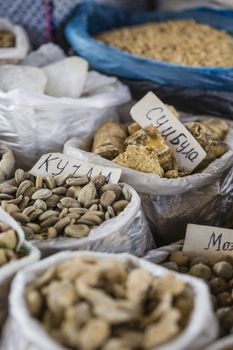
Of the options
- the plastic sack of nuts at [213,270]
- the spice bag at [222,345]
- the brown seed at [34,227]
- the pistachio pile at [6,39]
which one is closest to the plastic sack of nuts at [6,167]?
the brown seed at [34,227]

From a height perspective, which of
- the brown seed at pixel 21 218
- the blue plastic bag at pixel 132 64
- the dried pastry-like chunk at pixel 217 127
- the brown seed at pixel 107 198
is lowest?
the brown seed at pixel 21 218

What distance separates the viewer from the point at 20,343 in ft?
2.37

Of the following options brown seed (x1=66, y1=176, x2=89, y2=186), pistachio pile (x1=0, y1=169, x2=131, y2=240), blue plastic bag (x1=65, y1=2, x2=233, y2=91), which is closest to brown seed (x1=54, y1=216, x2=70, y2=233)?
pistachio pile (x1=0, y1=169, x2=131, y2=240)

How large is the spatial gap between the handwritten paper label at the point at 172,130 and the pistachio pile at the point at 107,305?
0.48m

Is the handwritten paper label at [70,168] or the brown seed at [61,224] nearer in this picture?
the brown seed at [61,224]

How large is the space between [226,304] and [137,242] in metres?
0.21

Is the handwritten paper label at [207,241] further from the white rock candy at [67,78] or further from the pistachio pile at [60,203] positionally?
the white rock candy at [67,78]

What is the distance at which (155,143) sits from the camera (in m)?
1.16

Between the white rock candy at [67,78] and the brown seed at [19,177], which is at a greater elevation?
the white rock candy at [67,78]

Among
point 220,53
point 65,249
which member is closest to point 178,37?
point 220,53

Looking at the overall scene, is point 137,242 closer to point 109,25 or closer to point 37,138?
point 37,138

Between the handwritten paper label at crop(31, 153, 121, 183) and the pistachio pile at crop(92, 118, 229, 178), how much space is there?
0.20ft

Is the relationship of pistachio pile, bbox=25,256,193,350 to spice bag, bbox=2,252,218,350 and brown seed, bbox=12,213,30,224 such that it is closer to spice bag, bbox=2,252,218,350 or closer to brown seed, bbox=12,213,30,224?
spice bag, bbox=2,252,218,350

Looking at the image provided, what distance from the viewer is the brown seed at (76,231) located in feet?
3.04
